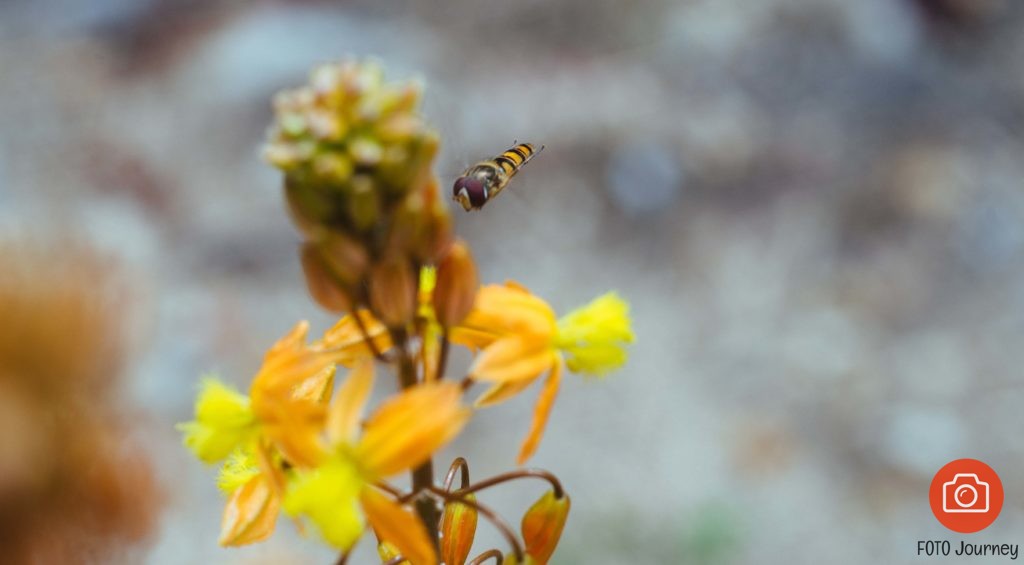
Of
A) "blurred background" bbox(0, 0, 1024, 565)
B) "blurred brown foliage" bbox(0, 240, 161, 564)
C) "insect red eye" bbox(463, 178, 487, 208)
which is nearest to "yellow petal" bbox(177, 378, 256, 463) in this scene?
"insect red eye" bbox(463, 178, 487, 208)

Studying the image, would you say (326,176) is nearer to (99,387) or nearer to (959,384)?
(99,387)

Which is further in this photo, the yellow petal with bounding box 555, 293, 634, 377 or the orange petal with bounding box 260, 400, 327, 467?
the yellow petal with bounding box 555, 293, 634, 377

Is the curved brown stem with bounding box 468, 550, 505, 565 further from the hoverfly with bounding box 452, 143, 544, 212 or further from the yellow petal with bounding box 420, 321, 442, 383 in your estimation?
the hoverfly with bounding box 452, 143, 544, 212

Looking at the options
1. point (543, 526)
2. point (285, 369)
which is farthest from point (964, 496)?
point (285, 369)

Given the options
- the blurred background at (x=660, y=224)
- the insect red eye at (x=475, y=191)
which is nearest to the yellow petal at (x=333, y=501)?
the insect red eye at (x=475, y=191)

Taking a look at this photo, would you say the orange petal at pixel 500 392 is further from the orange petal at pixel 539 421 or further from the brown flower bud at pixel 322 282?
the brown flower bud at pixel 322 282

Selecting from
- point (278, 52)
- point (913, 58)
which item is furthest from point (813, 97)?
point (278, 52)

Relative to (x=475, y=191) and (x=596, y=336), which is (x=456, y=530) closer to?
(x=596, y=336)
